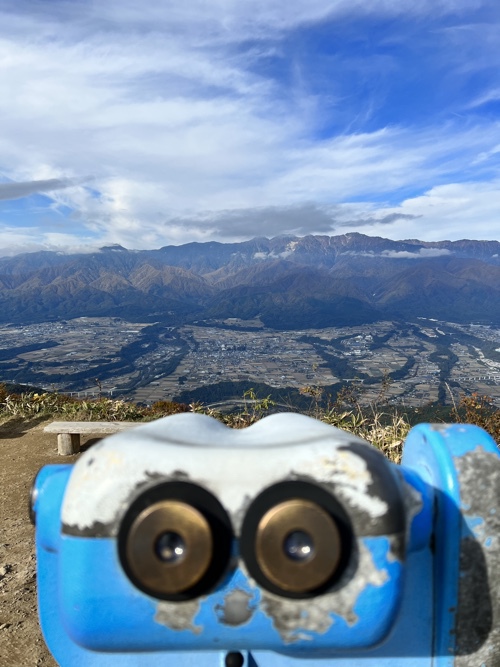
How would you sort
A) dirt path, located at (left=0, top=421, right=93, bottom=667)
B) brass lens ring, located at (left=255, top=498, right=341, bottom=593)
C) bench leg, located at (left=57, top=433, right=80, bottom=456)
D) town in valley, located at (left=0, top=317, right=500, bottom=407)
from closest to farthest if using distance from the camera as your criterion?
brass lens ring, located at (left=255, top=498, right=341, bottom=593) < dirt path, located at (left=0, top=421, right=93, bottom=667) < bench leg, located at (left=57, top=433, right=80, bottom=456) < town in valley, located at (left=0, top=317, right=500, bottom=407)

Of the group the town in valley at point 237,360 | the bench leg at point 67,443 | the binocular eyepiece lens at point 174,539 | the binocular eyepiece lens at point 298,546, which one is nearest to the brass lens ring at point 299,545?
the binocular eyepiece lens at point 298,546

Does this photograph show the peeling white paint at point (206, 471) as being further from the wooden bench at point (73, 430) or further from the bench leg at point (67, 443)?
the bench leg at point (67, 443)

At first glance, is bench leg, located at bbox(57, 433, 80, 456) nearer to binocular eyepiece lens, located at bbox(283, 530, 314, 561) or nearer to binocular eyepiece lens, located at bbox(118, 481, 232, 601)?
binocular eyepiece lens, located at bbox(118, 481, 232, 601)

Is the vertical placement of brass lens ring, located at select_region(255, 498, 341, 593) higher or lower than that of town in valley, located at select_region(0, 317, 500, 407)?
higher

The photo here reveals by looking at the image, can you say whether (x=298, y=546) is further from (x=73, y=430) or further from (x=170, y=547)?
(x=73, y=430)

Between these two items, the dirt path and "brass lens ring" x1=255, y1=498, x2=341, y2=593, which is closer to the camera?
"brass lens ring" x1=255, y1=498, x2=341, y2=593

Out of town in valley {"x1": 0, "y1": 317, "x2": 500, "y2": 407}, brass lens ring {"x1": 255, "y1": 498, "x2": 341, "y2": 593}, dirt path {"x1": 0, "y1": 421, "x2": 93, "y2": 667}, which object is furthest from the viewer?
town in valley {"x1": 0, "y1": 317, "x2": 500, "y2": 407}

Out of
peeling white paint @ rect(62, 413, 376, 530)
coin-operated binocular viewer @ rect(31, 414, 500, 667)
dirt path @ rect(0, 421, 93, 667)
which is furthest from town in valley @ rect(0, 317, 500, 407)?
peeling white paint @ rect(62, 413, 376, 530)

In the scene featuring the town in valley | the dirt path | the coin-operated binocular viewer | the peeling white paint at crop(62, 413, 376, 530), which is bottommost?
the town in valley
